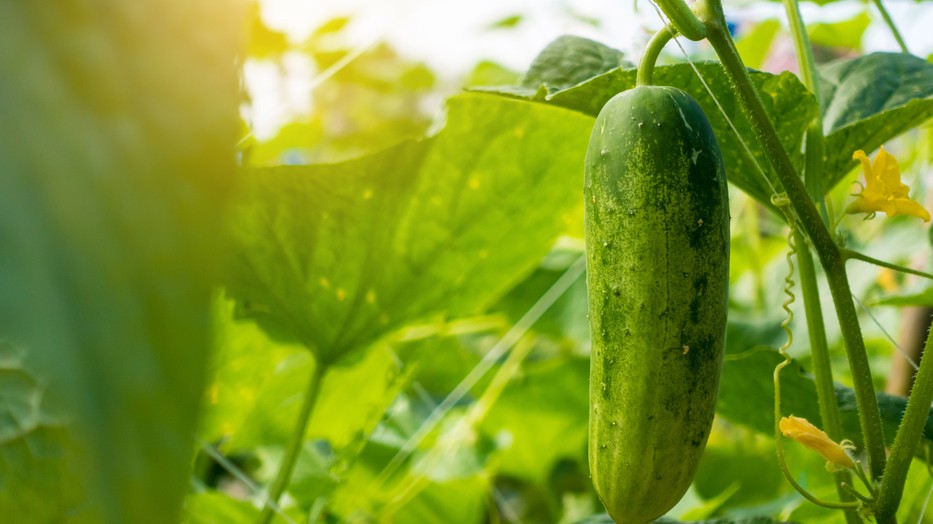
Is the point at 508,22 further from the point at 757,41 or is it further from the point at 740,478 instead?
the point at 740,478

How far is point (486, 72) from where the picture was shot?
62.8 inches

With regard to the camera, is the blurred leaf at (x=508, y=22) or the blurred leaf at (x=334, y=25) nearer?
the blurred leaf at (x=334, y=25)

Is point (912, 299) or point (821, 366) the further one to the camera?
point (912, 299)

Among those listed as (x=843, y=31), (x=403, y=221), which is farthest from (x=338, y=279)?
(x=843, y=31)

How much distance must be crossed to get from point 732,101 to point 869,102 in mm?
134

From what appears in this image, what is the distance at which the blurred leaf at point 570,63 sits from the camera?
24.1 inches

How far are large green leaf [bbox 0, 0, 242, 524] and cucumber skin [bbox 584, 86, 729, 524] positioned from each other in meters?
0.28

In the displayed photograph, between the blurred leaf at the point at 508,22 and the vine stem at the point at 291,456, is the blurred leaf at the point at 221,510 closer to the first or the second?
the vine stem at the point at 291,456

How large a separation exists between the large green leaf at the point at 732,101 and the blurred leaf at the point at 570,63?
0.18 feet

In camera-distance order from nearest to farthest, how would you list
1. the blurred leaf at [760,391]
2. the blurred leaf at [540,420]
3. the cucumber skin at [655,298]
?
the cucumber skin at [655,298], the blurred leaf at [760,391], the blurred leaf at [540,420]

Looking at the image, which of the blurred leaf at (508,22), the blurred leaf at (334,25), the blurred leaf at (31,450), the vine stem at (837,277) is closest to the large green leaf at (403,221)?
the vine stem at (837,277)

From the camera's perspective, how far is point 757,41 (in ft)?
4.10

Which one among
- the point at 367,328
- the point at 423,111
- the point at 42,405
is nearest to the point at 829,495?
the point at 367,328

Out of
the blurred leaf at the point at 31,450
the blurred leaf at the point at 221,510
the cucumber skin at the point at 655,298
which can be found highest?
the blurred leaf at the point at 31,450
